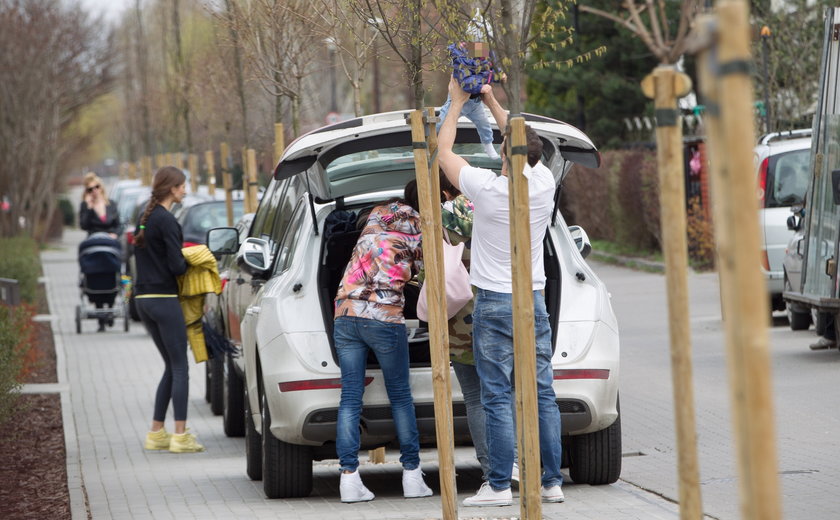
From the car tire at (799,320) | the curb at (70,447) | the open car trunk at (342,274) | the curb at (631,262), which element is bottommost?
the curb at (70,447)

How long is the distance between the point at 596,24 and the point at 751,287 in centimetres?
3248

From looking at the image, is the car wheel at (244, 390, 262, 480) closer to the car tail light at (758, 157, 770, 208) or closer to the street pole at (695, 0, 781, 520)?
the street pole at (695, 0, 781, 520)

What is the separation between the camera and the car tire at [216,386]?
12034 mm

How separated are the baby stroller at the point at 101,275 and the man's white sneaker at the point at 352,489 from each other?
11225 millimetres

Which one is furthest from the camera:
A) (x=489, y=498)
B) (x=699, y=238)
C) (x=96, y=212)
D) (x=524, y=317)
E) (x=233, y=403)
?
(x=699, y=238)

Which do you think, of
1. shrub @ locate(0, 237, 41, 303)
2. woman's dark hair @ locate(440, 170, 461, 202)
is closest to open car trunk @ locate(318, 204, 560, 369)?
woman's dark hair @ locate(440, 170, 461, 202)

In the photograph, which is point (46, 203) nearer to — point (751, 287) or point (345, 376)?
point (345, 376)

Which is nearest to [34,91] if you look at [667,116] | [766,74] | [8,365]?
[766,74]

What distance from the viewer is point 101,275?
18594 millimetres

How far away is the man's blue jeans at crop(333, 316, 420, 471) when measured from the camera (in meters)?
7.41

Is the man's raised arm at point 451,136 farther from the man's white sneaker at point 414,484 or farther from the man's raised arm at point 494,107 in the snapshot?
the man's white sneaker at point 414,484

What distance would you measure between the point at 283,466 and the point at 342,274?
1128 millimetres

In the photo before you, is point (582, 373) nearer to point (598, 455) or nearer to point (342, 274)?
point (598, 455)

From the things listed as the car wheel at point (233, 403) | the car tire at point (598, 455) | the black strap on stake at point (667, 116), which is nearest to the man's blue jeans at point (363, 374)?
the car tire at point (598, 455)
